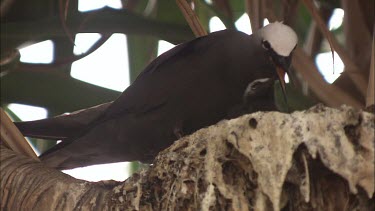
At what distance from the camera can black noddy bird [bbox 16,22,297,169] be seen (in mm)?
1906

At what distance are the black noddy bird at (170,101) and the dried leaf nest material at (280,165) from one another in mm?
541

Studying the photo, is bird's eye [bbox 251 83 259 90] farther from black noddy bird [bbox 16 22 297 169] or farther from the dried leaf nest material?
the dried leaf nest material

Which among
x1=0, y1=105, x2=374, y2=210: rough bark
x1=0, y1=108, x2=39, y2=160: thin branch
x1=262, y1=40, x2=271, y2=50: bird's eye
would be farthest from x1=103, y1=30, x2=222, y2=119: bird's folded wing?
x1=0, y1=105, x2=374, y2=210: rough bark

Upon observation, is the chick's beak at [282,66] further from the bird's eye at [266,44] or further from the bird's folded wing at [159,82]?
the bird's folded wing at [159,82]

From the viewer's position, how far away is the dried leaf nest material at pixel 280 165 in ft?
4.00

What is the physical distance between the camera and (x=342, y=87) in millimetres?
1834

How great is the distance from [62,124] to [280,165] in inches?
32.2

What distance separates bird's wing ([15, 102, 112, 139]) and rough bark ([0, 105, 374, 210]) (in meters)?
0.50

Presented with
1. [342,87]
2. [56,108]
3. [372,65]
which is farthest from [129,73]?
[372,65]

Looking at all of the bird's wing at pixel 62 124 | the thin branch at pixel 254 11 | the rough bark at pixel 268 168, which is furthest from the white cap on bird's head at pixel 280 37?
the rough bark at pixel 268 168

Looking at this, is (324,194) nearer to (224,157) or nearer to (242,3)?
(224,157)

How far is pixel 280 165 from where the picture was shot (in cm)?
124

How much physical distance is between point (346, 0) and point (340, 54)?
0.14 m

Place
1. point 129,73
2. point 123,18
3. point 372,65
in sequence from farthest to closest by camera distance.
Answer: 1. point 129,73
2. point 123,18
3. point 372,65
